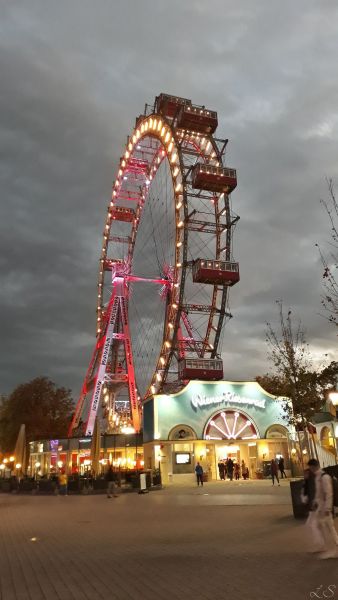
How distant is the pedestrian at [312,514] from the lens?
771 centimetres

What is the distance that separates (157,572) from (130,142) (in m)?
42.7

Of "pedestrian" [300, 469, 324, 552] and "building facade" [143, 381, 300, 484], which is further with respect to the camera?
"building facade" [143, 381, 300, 484]

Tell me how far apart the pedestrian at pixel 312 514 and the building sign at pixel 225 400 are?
24686mm

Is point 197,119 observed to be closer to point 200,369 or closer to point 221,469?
point 200,369

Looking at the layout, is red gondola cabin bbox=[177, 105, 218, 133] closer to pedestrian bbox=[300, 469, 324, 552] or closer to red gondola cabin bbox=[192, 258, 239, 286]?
red gondola cabin bbox=[192, 258, 239, 286]

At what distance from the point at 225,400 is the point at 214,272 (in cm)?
880

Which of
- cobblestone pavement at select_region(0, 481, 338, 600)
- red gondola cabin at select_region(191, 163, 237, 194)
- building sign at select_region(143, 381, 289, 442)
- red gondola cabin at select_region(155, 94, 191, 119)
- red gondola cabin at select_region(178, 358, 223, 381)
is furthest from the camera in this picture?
red gondola cabin at select_region(155, 94, 191, 119)

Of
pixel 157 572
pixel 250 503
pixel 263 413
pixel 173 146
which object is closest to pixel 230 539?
pixel 157 572

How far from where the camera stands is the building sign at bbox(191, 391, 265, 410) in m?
32.9

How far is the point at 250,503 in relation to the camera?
16.1 metres

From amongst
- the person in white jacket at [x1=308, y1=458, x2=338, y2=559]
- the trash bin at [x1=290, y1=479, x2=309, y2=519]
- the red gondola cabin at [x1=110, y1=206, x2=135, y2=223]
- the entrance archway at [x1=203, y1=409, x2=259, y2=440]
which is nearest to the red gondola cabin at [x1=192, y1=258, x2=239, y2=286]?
the entrance archway at [x1=203, y1=409, x2=259, y2=440]

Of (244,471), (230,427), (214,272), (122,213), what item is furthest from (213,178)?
(244,471)

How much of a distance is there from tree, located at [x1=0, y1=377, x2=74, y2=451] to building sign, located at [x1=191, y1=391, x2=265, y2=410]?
99.8ft

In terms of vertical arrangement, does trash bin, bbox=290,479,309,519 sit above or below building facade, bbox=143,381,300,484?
below
